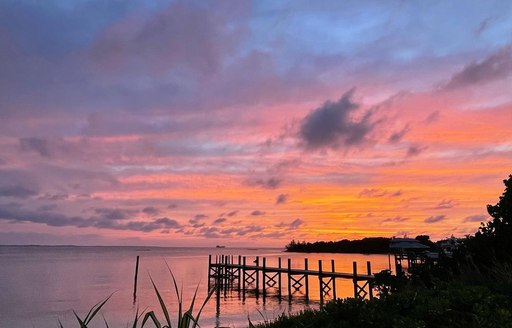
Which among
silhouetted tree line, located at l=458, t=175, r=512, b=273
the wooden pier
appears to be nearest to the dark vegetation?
silhouetted tree line, located at l=458, t=175, r=512, b=273

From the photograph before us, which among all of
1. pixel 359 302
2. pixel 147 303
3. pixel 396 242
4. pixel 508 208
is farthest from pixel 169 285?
pixel 359 302

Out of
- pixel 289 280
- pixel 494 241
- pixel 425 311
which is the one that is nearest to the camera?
pixel 425 311

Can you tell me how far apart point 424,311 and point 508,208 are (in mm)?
10635

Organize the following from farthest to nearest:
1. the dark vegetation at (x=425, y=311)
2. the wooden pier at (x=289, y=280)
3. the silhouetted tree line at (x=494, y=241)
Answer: the wooden pier at (x=289, y=280), the silhouetted tree line at (x=494, y=241), the dark vegetation at (x=425, y=311)

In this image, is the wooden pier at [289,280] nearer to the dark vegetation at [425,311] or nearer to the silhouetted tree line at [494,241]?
the silhouetted tree line at [494,241]

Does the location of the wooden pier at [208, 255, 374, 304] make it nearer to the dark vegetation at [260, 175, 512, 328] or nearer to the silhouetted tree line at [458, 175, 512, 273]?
the silhouetted tree line at [458, 175, 512, 273]

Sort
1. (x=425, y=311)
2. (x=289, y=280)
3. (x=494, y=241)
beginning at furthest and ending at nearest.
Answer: (x=289, y=280) → (x=494, y=241) → (x=425, y=311)

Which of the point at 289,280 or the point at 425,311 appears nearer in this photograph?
the point at 425,311

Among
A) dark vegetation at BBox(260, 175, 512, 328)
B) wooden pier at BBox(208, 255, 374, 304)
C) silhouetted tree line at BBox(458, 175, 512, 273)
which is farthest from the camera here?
wooden pier at BBox(208, 255, 374, 304)

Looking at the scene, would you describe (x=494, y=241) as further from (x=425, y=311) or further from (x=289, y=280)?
(x=289, y=280)

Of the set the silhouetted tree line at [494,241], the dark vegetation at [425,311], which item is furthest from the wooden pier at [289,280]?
the dark vegetation at [425,311]

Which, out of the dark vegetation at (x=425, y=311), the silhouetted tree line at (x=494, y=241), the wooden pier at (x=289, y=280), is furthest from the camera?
the wooden pier at (x=289, y=280)

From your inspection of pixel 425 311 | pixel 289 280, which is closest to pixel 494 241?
pixel 425 311

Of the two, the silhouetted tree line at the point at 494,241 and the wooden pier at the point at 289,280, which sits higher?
the silhouetted tree line at the point at 494,241
